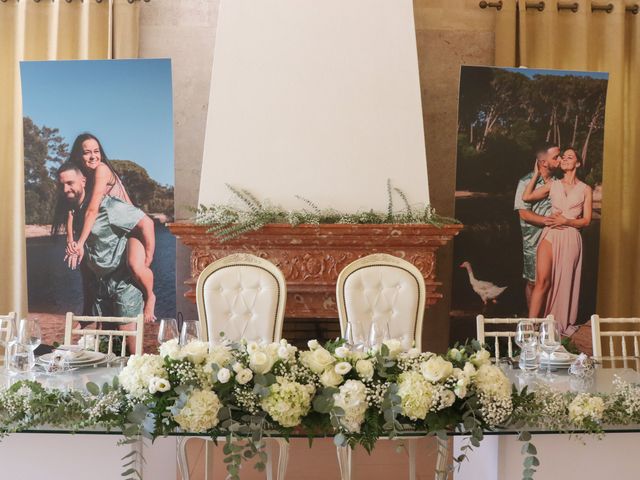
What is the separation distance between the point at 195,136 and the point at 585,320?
3427mm

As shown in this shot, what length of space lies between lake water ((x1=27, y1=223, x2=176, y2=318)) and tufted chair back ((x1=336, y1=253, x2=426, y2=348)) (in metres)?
2.10

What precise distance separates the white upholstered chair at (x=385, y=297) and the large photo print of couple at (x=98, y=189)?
211cm

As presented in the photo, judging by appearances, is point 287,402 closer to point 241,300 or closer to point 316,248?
point 241,300

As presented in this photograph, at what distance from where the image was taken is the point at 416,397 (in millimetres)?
1915

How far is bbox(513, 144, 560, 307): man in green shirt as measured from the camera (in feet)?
18.1

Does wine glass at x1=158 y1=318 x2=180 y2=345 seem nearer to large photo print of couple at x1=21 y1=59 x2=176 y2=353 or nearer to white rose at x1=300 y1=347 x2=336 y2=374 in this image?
white rose at x1=300 y1=347 x2=336 y2=374

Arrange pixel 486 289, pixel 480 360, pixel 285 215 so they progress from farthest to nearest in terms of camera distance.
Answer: pixel 486 289
pixel 285 215
pixel 480 360

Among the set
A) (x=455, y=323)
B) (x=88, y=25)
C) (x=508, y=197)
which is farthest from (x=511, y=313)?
(x=88, y=25)

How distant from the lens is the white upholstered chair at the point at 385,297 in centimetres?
382

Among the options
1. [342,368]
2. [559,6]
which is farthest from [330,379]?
[559,6]

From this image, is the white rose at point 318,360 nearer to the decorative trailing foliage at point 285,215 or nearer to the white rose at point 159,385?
the white rose at point 159,385

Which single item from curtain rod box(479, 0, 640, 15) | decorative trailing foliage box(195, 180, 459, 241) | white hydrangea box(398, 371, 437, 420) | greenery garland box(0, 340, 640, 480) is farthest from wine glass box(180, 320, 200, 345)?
curtain rod box(479, 0, 640, 15)

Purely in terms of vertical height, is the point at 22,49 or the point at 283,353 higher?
the point at 22,49

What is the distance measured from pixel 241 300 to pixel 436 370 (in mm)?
1948
